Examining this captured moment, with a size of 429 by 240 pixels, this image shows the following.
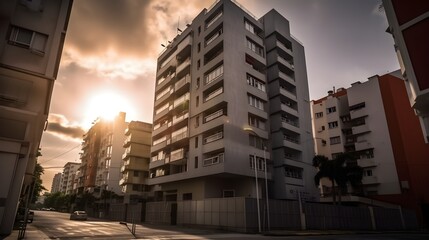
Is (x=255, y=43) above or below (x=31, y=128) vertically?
above

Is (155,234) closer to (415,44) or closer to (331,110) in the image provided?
(415,44)

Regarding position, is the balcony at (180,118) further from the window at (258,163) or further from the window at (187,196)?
the window at (258,163)

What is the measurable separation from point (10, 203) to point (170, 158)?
30.2 m

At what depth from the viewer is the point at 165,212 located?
40.6m

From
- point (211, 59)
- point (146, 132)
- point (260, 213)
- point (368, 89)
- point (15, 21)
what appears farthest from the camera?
point (146, 132)

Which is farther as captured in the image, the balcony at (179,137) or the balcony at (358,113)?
the balcony at (358,113)

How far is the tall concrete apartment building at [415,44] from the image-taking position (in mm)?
10953

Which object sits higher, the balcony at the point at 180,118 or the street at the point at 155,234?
the balcony at the point at 180,118

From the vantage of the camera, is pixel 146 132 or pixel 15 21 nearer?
pixel 15 21

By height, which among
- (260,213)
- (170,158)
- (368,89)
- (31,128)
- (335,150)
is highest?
(368,89)

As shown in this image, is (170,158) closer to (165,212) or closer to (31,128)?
(165,212)

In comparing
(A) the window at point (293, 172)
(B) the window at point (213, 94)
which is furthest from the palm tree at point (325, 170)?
(B) the window at point (213, 94)

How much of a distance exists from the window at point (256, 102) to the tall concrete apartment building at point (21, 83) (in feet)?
93.8

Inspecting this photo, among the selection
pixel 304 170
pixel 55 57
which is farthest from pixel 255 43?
pixel 55 57
